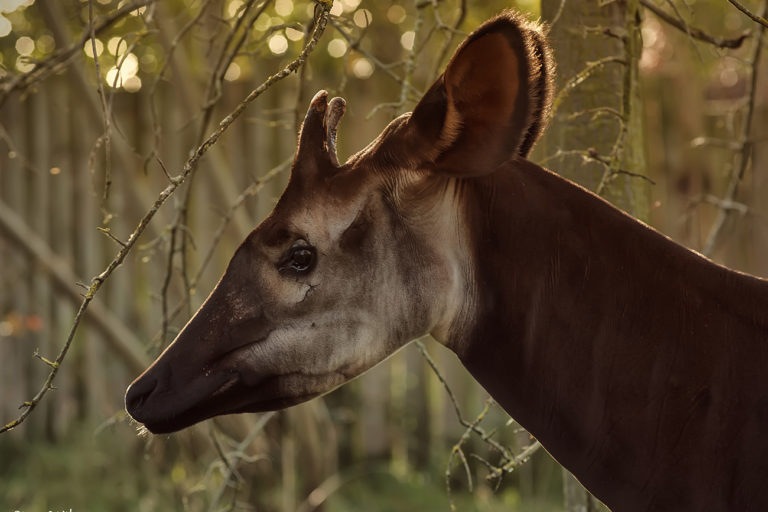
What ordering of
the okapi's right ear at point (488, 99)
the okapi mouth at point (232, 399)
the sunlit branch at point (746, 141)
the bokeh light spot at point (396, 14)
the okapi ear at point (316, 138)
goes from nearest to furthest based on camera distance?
the okapi's right ear at point (488, 99) → the okapi mouth at point (232, 399) → the okapi ear at point (316, 138) → the sunlit branch at point (746, 141) → the bokeh light spot at point (396, 14)

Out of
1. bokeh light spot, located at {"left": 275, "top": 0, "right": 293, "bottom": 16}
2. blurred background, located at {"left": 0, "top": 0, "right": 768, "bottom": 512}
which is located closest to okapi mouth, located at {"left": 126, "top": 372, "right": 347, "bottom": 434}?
blurred background, located at {"left": 0, "top": 0, "right": 768, "bottom": 512}

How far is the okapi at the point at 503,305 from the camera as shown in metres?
1.76

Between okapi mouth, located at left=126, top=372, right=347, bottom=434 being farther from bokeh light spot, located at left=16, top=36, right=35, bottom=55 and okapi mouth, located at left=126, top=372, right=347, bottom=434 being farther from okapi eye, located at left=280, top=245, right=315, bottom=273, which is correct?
bokeh light spot, located at left=16, top=36, right=35, bottom=55

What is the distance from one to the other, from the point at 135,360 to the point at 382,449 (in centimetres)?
205

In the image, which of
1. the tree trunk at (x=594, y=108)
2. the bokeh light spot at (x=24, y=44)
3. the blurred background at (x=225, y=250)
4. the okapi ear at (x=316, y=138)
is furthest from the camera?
the bokeh light spot at (x=24, y=44)

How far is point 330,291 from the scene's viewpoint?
1.94 metres

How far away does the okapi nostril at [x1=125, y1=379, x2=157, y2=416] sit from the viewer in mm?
1904

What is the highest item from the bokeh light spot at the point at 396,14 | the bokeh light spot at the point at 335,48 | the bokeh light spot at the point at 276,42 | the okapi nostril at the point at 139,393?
the bokeh light spot at the point at 396,14

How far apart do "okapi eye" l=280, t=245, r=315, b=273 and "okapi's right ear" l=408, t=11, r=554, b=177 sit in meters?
0.33

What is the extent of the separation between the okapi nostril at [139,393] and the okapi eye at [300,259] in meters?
0.36

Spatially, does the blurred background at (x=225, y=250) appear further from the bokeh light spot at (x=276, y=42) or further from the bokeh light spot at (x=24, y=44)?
the bokeh light spot at (x=276, y=42)

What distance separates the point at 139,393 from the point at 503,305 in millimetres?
771

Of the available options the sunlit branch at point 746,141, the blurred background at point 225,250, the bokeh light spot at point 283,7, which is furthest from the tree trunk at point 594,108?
the bokeh light spot at point 283,7

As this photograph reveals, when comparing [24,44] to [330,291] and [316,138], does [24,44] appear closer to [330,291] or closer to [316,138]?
[316,138]
